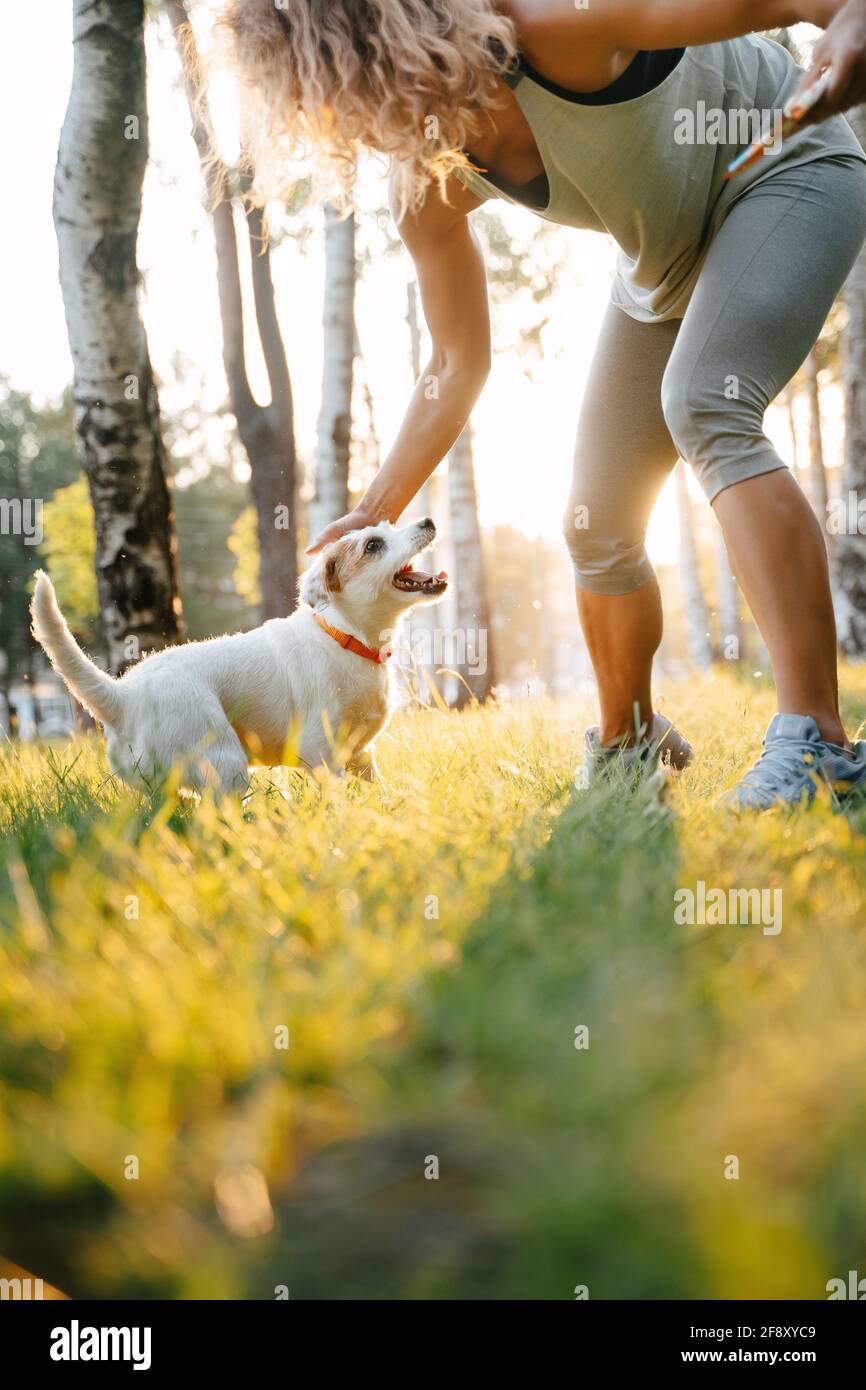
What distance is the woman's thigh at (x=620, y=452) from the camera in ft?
11.4

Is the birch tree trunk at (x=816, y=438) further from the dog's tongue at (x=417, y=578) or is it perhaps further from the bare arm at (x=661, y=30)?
the bare arm at (x=661, y=30)

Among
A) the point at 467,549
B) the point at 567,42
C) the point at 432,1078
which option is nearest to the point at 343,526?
the point at 567,42

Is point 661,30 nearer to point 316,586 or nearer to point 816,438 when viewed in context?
point 316,586

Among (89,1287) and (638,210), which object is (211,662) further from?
(89,1287)

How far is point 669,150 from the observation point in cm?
287

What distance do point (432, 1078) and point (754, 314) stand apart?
2.27 meters

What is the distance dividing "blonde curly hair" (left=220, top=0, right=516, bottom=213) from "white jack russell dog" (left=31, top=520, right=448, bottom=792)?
4.81 feet

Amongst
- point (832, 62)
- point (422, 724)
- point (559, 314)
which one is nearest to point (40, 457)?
point (559, 314)

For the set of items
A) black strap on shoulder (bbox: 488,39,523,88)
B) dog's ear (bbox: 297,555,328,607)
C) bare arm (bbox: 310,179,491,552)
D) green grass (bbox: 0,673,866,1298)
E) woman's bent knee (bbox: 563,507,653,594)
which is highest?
black strap on shoulder (bbox: 488,39,523,88)

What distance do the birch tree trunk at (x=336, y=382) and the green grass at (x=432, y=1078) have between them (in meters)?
8.26

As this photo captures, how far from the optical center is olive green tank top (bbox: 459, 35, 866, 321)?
2809 mm

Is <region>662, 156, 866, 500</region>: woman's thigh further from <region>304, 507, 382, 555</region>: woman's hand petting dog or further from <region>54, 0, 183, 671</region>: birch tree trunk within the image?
<region>54, 0, 183, 671</region>: birch tree trunk

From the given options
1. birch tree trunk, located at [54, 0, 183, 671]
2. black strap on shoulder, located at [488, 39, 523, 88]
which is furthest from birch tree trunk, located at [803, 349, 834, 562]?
black strap on shoulder, located at [488, 39, 523, 88]

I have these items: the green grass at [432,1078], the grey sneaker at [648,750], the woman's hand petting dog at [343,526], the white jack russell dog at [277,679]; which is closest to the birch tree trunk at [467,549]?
the white jack russell dog at [277,679]
